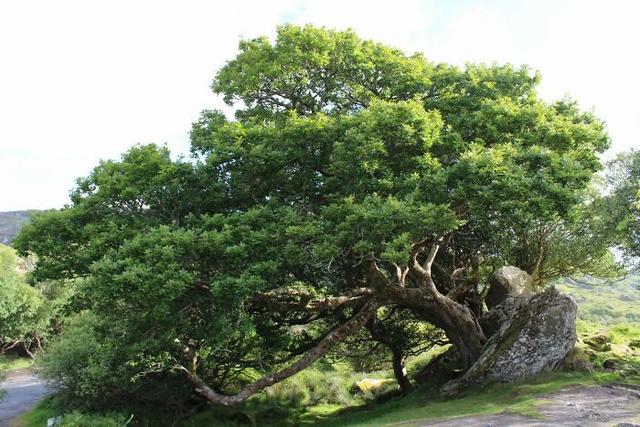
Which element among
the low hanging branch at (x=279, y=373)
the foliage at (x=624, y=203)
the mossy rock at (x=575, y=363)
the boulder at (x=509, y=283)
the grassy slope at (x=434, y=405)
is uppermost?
the foliage at (x=624, y=203)

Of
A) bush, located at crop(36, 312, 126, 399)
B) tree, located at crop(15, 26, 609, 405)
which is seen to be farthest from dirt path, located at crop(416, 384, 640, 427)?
bush, located at crop(36, 312, 126, 399)

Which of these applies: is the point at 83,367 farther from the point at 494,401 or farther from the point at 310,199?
the point at 494,401

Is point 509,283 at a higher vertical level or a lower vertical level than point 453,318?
higher

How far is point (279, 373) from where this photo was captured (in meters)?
17.6

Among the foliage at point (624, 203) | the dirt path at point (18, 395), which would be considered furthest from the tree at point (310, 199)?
the dirt path at point (18, 395)

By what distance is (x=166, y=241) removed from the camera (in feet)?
46.0

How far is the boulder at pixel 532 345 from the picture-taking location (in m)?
17.7

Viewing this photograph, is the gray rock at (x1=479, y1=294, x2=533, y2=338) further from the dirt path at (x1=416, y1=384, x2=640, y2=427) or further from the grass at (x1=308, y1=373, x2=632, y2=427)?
the dirt path at (x1=416, y1=384, x2=640, y2=427)

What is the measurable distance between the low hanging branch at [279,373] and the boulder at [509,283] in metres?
7.16

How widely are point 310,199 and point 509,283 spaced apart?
10542mm

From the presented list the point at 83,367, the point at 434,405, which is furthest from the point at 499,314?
the point at 83,367

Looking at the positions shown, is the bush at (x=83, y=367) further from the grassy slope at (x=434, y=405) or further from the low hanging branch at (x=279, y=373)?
the grassy slope at (x=434, y=405)

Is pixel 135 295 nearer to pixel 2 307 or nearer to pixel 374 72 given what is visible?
pixel 374 72

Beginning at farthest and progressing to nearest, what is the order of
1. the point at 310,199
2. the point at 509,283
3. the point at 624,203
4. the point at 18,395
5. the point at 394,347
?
the point at 18,395
the point at 394,347
the point at 509,283
the point at 624,203
the point at 310,199
